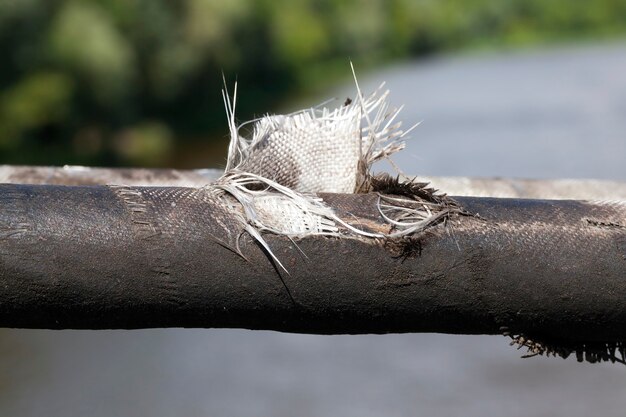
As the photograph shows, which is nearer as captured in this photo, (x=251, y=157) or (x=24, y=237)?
(x=24, y=237)

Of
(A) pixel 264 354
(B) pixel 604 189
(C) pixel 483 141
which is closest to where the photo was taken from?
(B) pixel 604 189

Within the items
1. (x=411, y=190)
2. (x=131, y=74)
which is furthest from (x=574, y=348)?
(x=131, y=74)

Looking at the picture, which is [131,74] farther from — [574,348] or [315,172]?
[574,348]

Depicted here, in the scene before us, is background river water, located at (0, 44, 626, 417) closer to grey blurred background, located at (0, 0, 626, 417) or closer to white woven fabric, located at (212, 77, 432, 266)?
grey blurred background, located at (0, 0, 626, 417)

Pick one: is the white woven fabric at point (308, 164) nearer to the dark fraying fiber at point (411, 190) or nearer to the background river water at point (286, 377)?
the dark fraying fiber at point (411, 190)

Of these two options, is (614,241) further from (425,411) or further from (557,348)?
(425,411)

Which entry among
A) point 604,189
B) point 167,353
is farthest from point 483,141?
point 604,189

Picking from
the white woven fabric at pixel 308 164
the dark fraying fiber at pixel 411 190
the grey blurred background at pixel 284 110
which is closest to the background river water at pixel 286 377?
the grey blurred background at pixel 284 110
